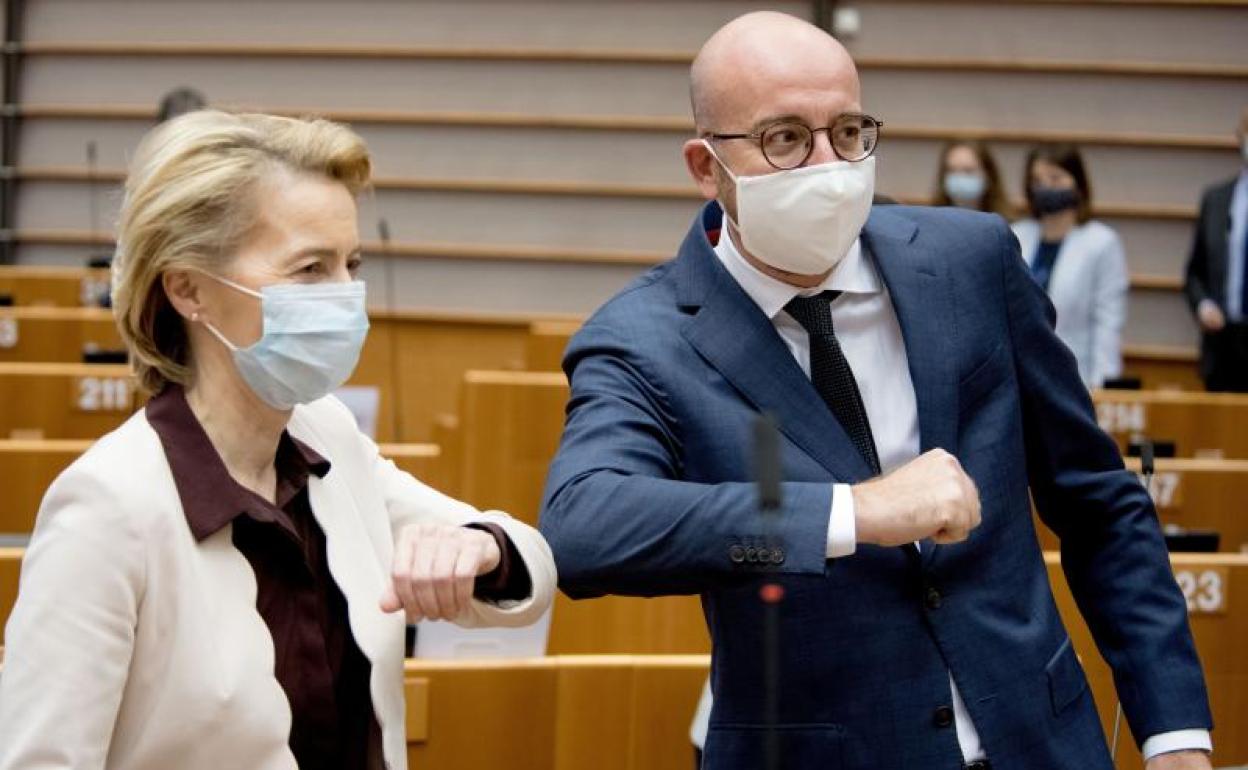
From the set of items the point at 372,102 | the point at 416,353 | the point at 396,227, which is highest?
the point at 372,102

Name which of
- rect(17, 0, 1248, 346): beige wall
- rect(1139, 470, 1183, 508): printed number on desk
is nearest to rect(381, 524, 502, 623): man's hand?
rect(1139, 470, 1183, 508): printed number on desk

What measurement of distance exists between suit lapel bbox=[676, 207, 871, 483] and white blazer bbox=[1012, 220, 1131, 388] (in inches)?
159

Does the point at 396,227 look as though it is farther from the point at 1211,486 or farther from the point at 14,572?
the point at 14,572

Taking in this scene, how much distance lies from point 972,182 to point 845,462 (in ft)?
12.4

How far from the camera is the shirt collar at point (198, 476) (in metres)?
1.63

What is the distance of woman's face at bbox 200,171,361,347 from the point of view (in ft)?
5.68

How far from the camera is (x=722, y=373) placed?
185cm

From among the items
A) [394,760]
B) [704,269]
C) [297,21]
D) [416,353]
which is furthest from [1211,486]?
[297,21]

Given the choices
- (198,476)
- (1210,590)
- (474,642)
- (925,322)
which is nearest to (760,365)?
(925,322)

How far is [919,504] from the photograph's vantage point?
5.19ft

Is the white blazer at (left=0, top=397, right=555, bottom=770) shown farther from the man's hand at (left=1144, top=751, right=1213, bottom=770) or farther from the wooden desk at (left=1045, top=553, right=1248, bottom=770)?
the wooden desk at (left=1045, top=553, right=1248, bottom=770)

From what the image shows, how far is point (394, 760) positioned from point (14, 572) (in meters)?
1.38

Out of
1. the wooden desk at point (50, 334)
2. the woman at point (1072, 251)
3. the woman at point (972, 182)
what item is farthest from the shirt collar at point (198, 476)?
the wooden desk at point (50, 334)

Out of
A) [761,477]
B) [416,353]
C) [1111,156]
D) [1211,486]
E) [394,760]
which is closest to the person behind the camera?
[761,477]
